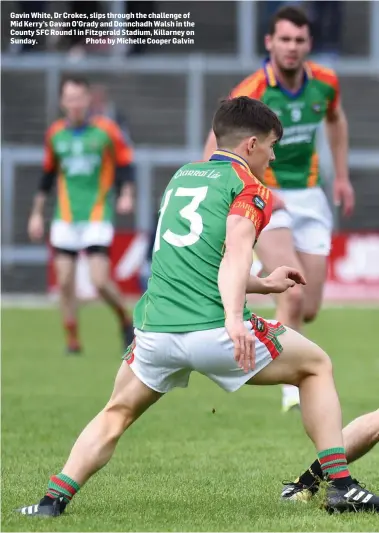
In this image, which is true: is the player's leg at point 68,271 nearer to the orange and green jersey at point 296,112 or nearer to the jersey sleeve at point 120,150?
the jersey sleeve at point 120,150

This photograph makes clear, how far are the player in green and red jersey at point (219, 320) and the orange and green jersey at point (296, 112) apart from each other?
10.1 ft

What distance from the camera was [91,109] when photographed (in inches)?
768

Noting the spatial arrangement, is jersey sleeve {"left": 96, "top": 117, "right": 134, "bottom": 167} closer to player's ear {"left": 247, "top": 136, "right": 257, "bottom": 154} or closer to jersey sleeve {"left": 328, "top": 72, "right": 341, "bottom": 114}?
jersey sleeve {"left": 328, "top": 72, "right": 341, "bottom": 114}

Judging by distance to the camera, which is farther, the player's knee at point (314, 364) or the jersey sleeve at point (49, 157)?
the jersey sleeve at point (49, 157)

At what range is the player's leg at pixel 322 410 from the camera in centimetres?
523

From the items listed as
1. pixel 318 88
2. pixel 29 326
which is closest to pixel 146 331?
pixel 318 88

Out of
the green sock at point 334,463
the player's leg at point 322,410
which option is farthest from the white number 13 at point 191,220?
the green sock at point 334,463

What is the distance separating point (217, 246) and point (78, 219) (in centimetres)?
813

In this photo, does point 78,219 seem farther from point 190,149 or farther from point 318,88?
point 190,149

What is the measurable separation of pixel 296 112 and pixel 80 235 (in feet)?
16.7

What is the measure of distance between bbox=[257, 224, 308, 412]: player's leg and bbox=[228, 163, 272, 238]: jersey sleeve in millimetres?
3018

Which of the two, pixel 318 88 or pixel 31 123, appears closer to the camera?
pixel 318 88

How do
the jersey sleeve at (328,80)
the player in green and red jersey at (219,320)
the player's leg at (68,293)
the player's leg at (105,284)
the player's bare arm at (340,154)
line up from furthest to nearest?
the player's leg at (68,293) → the player's leg at (105,284) → the player's bare arm at (340,154) → the jersey sleeve at (328,80) → the player in green and red jersey at (219,320)

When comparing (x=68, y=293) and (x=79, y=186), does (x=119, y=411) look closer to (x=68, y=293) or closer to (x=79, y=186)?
(x=68, y=293)
